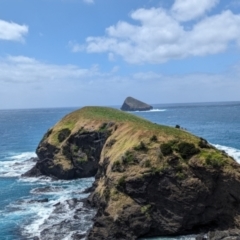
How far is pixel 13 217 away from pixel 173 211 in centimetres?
2655

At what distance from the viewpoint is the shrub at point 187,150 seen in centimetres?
5306

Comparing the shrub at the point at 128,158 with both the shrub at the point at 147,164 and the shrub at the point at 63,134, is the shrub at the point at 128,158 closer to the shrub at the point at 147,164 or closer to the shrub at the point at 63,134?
the shrub at the point at 147,164

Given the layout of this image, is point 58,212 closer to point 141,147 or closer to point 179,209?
point 141,147

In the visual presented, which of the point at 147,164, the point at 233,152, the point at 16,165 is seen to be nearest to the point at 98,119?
the point at 16,165

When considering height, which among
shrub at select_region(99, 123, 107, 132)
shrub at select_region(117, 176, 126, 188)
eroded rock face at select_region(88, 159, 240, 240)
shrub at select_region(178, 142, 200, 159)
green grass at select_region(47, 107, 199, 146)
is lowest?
eroded rock face at select_region(88, 159, 240, 240)

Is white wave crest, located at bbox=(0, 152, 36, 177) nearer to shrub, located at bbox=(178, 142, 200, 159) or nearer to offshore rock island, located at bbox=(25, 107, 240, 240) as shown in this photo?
offshore rock island, located at bbox=(25, 107, 240, 240)

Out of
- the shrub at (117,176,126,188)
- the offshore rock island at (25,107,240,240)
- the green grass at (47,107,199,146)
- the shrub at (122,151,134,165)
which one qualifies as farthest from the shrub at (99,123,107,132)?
the shrub at (117,176,126,188)

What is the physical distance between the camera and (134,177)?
52.6 metres

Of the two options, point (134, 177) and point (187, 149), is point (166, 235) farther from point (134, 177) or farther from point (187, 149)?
point (187, 149)

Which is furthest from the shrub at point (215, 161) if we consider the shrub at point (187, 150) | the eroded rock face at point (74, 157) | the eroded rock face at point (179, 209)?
the eroded rock face at point (74, 157)

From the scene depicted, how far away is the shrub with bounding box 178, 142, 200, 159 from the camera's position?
174ft

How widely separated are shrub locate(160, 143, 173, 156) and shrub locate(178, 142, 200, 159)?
148cm

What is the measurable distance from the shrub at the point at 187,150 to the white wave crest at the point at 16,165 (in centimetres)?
5185

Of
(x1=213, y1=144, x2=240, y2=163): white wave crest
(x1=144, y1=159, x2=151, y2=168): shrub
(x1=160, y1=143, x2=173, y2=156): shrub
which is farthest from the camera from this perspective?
(x1=213, y1=144, x2=240, y2=163): white wave crest
